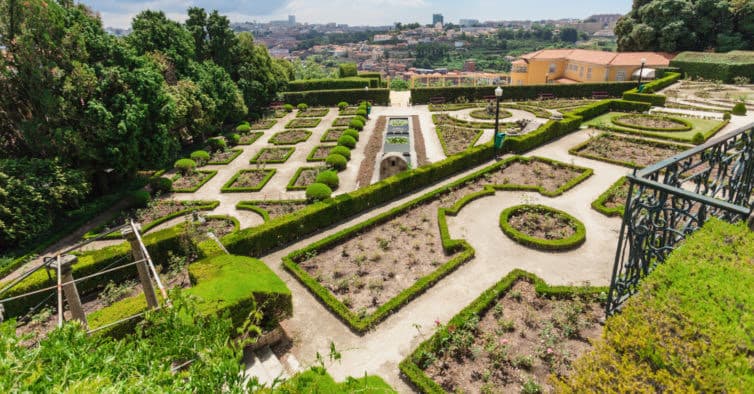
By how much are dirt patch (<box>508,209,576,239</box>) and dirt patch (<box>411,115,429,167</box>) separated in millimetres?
8445

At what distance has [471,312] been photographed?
10492 millimetres

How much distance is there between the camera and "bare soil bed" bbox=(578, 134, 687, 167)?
21.9 meters

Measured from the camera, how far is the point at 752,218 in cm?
843

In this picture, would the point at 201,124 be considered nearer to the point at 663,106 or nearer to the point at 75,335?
the point at 75,335

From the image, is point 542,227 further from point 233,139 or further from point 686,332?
point 233,139

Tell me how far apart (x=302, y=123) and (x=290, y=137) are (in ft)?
17.1

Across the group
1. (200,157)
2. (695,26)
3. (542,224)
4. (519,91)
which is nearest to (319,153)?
(200,157)

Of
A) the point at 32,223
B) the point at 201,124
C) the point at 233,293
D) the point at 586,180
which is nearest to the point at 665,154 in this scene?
the point at 586,180

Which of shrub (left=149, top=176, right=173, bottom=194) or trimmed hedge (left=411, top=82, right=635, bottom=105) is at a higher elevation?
trimmed hedge (left=411, top=82, right=635, bottom=105)

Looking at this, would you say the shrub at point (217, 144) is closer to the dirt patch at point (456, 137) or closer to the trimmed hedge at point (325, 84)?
the dirt patch at point (456, 137)

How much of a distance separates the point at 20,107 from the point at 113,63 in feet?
16.3

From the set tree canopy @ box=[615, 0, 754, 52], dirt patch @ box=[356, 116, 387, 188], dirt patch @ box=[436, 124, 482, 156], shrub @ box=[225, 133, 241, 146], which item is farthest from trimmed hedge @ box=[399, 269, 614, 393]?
tree canopy @ box=[615, 0, 754, 52]

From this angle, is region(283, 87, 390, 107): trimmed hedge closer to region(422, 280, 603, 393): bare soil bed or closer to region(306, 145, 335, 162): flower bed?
region(306, 145, 335, 162): flower bed

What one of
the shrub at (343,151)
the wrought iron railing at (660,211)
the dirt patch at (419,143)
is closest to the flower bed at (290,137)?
the shrub at (343,151)
